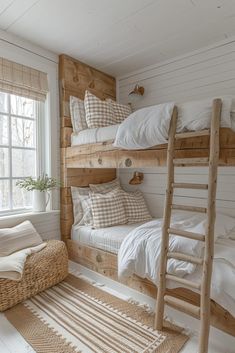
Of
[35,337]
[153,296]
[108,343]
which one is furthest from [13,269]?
[153,296]

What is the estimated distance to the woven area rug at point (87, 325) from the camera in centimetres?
155

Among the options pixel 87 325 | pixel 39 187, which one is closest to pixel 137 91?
pixel 39 187

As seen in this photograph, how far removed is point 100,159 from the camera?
2.35 meters

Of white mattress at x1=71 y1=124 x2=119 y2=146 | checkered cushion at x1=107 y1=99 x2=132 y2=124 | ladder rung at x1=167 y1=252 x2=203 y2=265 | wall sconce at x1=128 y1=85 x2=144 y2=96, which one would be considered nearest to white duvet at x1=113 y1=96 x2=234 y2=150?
white mattress at x1=71 y1=124 x2=119 y2=146

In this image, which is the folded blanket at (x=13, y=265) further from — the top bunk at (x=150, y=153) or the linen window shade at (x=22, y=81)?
the linen window shade at (x=22, y=81)

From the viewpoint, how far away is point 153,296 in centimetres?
197

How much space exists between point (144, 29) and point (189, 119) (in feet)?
4.45

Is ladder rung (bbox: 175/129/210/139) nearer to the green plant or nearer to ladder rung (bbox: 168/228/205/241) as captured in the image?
ladder rung (bbox: 168/228/205/241)

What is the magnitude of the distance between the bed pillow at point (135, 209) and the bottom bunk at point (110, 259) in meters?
0.21

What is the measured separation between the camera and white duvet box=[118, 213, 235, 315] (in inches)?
57.1

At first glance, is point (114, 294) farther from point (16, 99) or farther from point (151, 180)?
point (16, 99)

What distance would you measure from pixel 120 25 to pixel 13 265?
7.90 feet

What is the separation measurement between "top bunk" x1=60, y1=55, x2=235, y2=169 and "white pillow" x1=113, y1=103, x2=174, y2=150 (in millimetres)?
135

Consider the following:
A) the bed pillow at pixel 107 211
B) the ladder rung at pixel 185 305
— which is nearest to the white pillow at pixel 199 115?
the ladder rung at pixel 185 305
